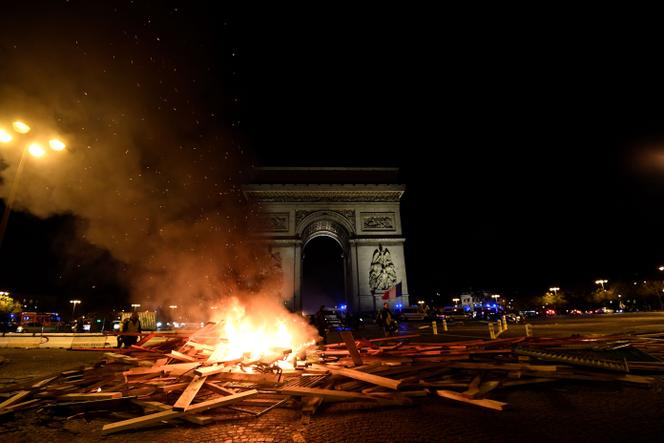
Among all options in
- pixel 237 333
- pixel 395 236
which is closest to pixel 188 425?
pixel 237 333

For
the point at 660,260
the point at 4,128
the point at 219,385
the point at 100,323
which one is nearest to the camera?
the point at 219,385

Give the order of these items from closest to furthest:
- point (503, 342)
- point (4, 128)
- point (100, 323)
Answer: point (4, 128)
point (503, 342)
point (100, 323)

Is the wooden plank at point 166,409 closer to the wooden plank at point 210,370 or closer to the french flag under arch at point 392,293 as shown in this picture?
the wooden plank at point 210,370

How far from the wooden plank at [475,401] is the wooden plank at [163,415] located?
2581mm

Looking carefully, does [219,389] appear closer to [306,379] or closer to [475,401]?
[306,379]

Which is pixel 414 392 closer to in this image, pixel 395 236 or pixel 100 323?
pixel 395 236

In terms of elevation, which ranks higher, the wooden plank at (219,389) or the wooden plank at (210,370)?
the wooden plank at (210,370)

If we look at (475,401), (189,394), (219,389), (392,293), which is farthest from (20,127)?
(392,293)

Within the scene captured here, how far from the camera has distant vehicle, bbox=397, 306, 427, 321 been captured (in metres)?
25.0

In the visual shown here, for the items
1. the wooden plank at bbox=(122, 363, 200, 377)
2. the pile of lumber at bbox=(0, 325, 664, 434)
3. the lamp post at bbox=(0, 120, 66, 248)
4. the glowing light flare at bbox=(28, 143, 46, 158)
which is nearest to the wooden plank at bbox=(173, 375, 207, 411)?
the pile of lumber at bbox=(0, 325, 664, 434)

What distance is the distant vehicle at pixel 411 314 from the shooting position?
25.0 metres

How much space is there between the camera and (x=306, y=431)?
11.5 feet

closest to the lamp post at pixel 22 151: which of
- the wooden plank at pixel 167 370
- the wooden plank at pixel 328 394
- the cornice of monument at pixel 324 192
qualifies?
the wooden plank at pixel 167 370

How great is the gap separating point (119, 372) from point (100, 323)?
84.6 feet
